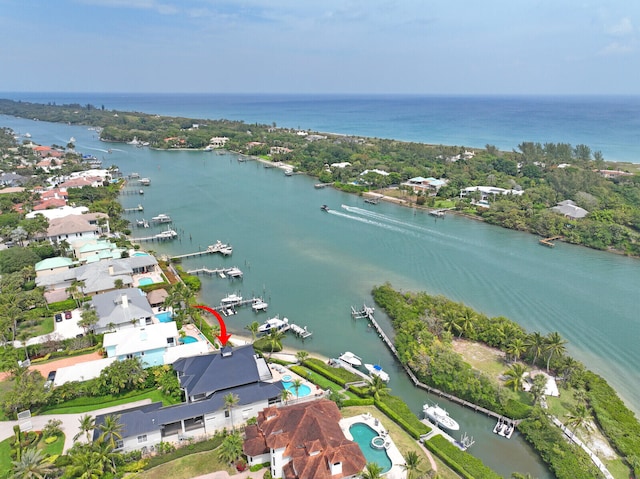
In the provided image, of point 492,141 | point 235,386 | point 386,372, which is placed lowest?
point 386,372

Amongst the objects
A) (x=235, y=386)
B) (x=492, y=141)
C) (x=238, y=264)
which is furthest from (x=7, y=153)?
(x=492, y=141)

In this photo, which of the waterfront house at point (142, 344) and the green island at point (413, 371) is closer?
the green island at point (413, 371)

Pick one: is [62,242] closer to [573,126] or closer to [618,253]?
[618,253]

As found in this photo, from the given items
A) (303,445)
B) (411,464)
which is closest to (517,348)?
(411,464)

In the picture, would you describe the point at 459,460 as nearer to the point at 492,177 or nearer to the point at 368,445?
the point at 368,445

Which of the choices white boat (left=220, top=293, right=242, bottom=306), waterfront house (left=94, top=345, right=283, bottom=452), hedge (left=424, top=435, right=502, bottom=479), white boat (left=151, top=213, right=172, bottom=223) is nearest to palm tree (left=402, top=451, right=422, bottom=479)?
hedge (left=424, top=435, right=502, bottom=479)

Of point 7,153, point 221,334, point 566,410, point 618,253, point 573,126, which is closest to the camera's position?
point 566,410

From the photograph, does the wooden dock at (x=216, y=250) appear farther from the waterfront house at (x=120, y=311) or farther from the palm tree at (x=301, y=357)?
the palm tree at (x=301, y=357)

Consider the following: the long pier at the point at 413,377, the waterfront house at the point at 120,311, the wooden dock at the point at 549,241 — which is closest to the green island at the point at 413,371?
the long pier at the point at 413,377
